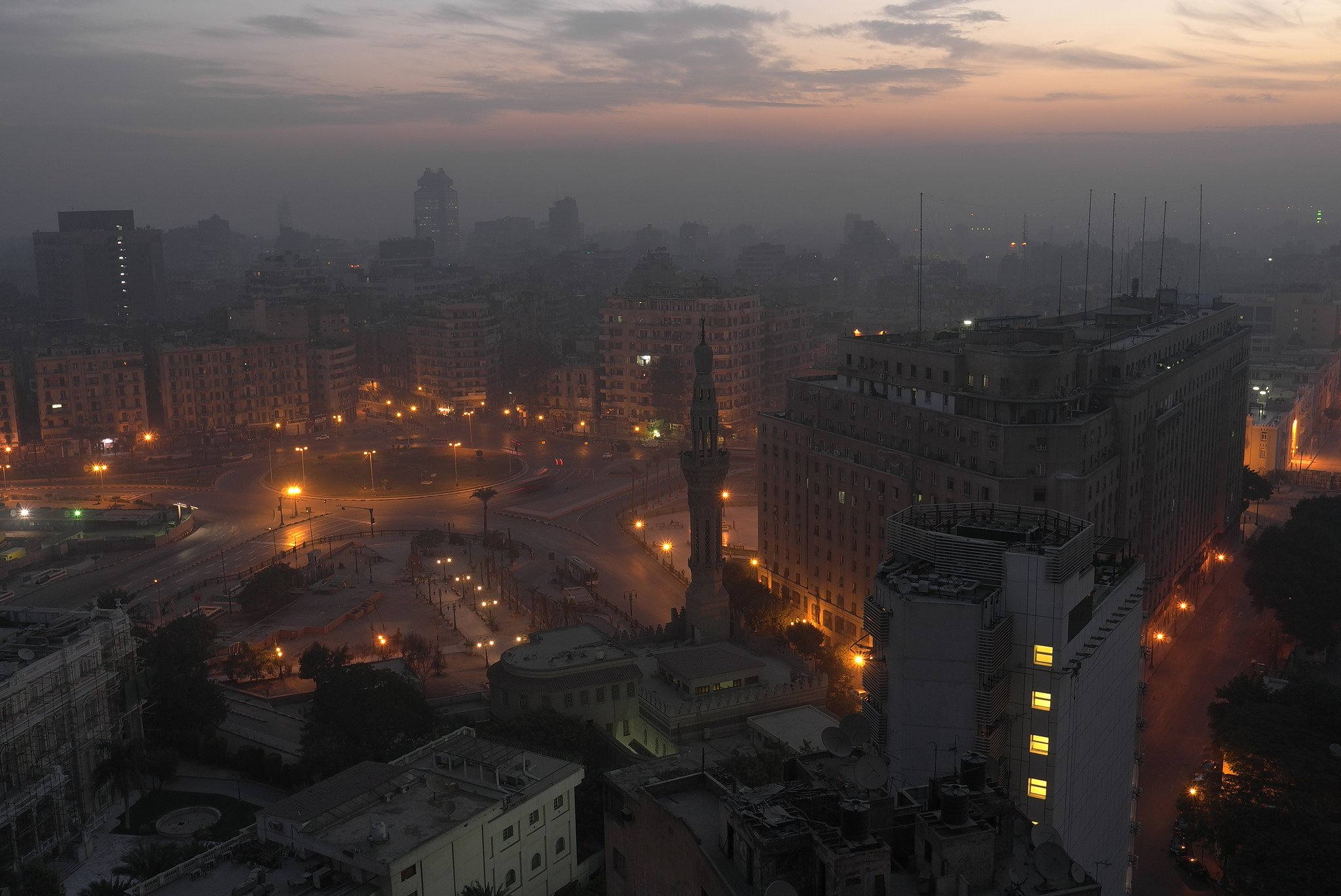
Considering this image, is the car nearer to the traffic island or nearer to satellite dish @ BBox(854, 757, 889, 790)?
satellite dish @ BBox(854, 757, 889, 790)

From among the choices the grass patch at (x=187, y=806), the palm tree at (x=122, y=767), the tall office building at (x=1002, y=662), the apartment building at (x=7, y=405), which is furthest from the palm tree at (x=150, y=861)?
the apartment building at (x=7, y=405)

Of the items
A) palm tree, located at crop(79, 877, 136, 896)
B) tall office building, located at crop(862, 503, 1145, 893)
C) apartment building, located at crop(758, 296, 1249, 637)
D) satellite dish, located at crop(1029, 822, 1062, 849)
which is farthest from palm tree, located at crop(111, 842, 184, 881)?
apartment building, located at crop(758, 296, 1249, 637)

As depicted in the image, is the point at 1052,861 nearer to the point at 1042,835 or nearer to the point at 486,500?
the point at 1042,835

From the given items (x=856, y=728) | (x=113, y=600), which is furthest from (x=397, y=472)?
(x=856, y=728)

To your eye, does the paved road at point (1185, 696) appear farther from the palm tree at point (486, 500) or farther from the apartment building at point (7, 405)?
the apartment building at point (7, 405)

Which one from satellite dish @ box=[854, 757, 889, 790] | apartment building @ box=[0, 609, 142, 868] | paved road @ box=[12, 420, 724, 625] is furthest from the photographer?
paved road @ box=[12, 420, 724, 625]

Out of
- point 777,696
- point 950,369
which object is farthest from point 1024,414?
point 777,696

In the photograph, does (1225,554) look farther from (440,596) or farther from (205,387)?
(205,387)
